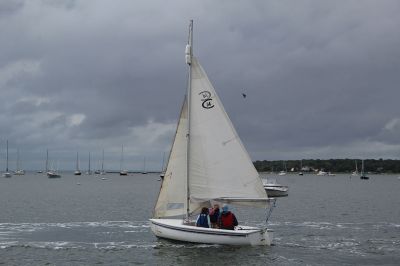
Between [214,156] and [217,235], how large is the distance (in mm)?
4912

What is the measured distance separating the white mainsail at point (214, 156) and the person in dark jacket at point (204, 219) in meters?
0.86

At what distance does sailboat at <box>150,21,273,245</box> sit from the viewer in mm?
36000

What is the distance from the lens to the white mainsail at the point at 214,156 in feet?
118

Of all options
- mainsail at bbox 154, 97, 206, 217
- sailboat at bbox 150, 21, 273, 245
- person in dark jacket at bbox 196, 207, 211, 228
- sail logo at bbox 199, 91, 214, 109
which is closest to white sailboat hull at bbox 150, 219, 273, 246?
→ sailboat at bbox 150, 21, 273, 245

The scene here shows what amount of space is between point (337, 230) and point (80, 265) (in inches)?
911

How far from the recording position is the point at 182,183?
1487 inches

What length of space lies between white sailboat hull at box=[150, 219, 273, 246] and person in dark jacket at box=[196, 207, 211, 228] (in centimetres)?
58

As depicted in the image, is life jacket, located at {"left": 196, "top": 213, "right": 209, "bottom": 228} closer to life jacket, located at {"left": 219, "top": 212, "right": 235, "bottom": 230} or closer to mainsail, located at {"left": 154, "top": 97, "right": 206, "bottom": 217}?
life jacket, located at {"left": 219, "top": 212, "right": 235, "bottom": 230}

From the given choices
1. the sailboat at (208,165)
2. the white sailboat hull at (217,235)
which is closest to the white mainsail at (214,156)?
the sailboat at (208,165)

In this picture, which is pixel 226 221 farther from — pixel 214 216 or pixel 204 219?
pixel 204 219

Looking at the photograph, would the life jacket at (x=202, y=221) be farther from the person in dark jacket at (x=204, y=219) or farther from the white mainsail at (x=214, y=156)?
the white mainsail at (x=214, y=156)

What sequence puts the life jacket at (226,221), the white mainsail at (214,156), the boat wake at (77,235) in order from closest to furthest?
the life jacket at (226,221) → the white mainsail at (214,156) → the boat wake at (77,235)

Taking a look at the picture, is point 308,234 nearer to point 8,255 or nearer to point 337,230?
point 337,230

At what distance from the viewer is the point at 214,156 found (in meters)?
36.6
